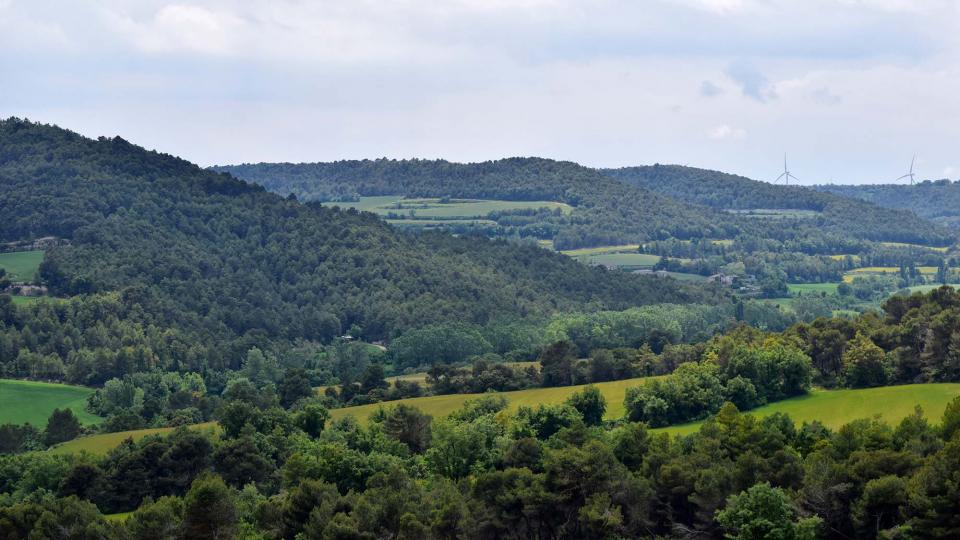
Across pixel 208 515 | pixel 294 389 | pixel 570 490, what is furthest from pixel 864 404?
pixel 294 389

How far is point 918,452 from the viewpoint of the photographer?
7194 cm

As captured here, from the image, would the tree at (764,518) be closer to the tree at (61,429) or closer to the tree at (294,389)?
the tree at (61,429)

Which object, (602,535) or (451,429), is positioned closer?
(602,535)

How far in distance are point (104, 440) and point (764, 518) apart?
72.9 m

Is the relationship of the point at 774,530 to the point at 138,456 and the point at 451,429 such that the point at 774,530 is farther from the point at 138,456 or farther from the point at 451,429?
the point at 138,456

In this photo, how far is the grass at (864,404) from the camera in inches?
3821

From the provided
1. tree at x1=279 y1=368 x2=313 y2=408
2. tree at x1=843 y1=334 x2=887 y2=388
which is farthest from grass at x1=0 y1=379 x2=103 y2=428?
tree at x1=843 y1=334 x2=887 y2=388

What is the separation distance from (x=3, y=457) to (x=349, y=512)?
44344 mm

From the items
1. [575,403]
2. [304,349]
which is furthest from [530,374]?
[304,349]

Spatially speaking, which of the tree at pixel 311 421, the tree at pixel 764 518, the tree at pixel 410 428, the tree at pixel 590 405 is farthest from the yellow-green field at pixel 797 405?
the tree at pixel 764 518

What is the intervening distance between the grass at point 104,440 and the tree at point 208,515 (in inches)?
1408

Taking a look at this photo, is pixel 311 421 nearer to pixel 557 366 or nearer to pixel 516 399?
pixel 516 399

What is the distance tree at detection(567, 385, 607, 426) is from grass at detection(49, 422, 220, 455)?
97.9ft

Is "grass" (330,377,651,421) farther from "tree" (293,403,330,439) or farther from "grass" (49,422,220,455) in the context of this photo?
"grass" (49,422,220,455)
